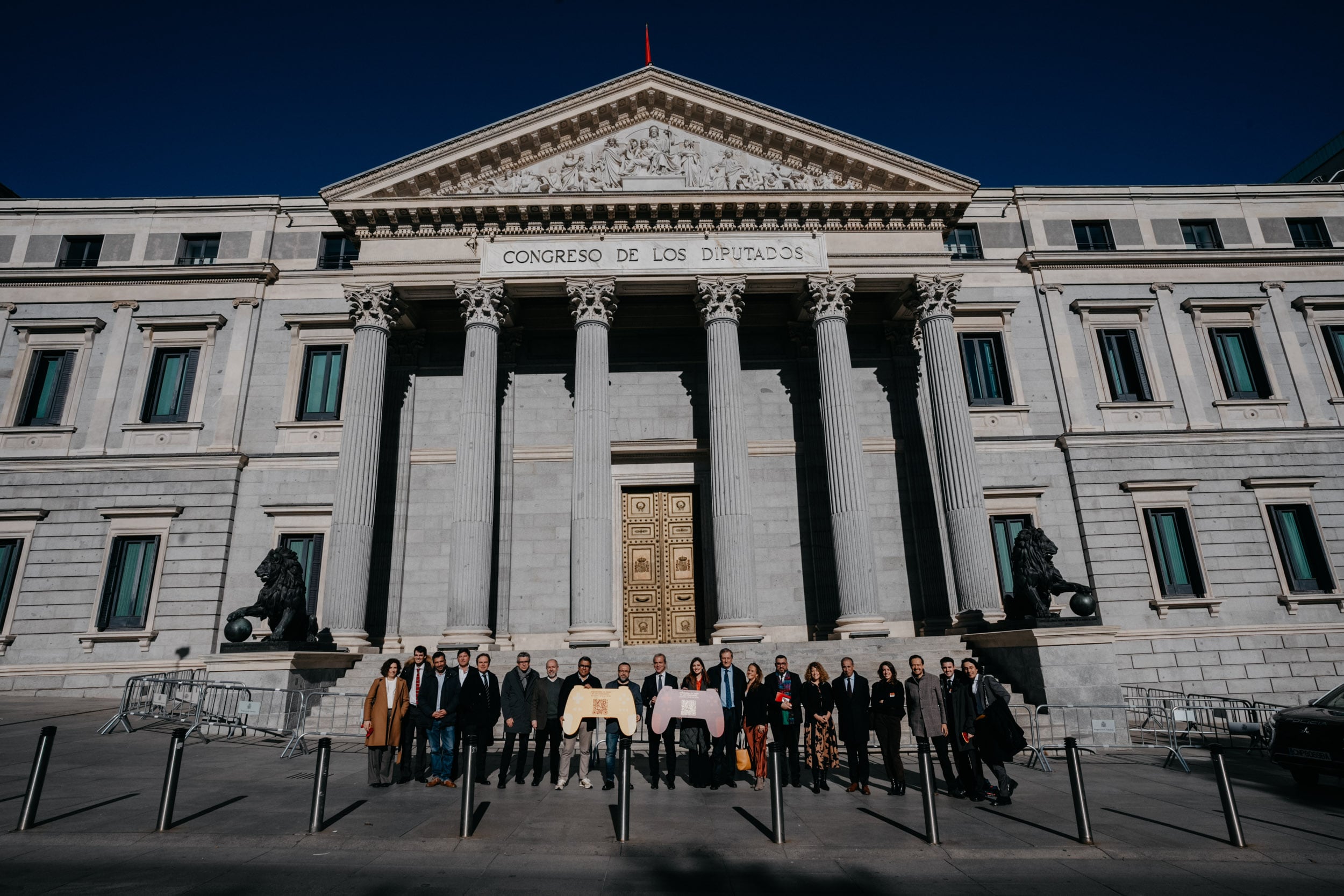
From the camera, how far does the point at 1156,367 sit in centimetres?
2459

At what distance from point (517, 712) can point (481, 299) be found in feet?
45.1

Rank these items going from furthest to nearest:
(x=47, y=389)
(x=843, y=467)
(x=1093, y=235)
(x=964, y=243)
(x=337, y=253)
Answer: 1. (x=1093, y=235)
2. (x=964, y=243)
3. (x=337, y=253)
4. (x=47, y=389)
5. (x=843, y=467)

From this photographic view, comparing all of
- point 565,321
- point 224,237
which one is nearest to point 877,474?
point 565,321

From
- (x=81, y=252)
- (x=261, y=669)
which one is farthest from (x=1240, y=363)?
(x=81, y=252)

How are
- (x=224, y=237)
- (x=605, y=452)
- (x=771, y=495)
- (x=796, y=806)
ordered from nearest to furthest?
(x=796, y=806)
(x=605, y=452)
(x=771, y=495)
(x=224, y=237)

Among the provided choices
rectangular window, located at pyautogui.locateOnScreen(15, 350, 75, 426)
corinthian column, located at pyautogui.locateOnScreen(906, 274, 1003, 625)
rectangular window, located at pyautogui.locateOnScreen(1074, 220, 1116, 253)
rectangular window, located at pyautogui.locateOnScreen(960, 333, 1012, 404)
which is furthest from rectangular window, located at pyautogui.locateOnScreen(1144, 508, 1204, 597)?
rectangular window, located at pyautogui.locateOnScreen(15, 350, 75, 426)

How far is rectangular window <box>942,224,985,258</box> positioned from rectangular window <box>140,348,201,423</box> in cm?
2612

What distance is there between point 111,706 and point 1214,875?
22597mm

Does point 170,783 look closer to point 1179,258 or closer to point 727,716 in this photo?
point 727,716

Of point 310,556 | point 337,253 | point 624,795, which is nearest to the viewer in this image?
point 624,795

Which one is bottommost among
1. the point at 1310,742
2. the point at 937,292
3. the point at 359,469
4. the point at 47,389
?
the point at 1310,742

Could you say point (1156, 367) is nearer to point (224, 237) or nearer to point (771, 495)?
point (771, 495)

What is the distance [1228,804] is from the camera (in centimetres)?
774

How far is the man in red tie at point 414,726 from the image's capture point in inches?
422
